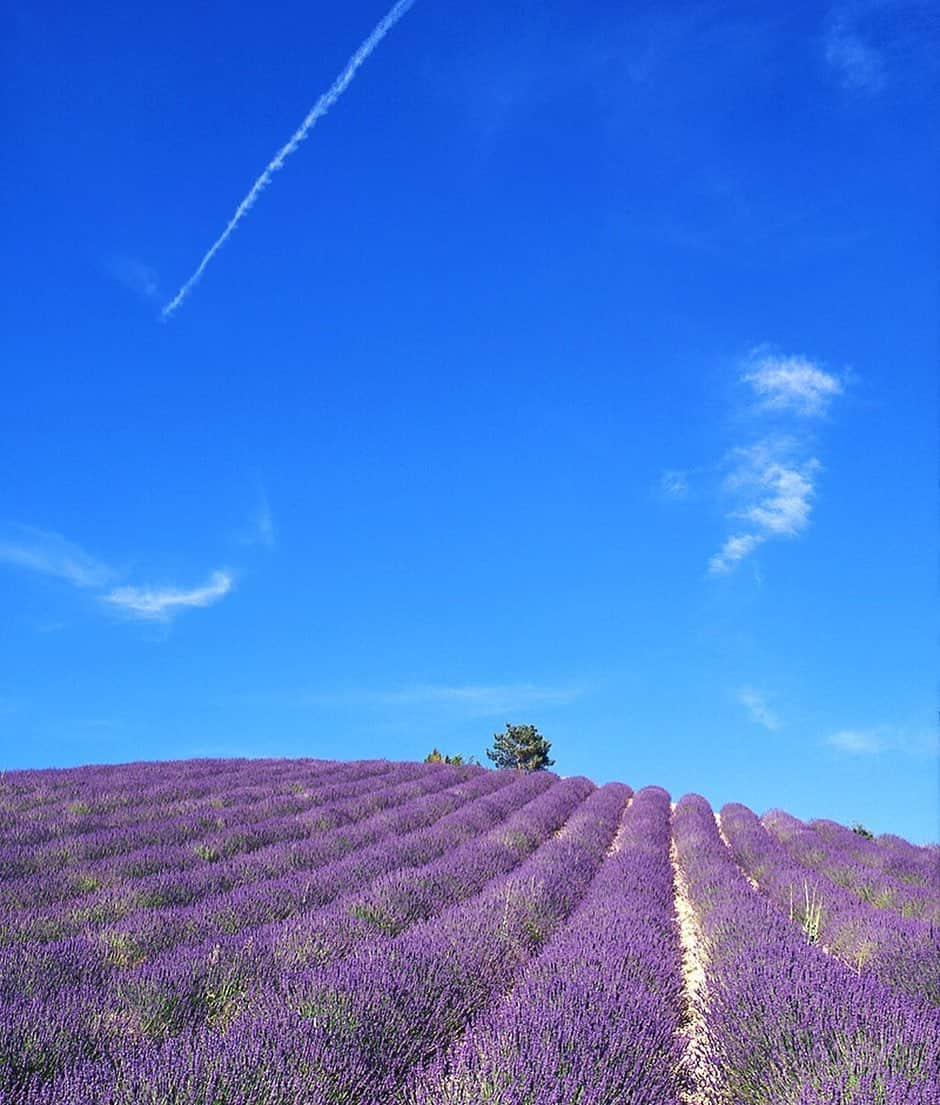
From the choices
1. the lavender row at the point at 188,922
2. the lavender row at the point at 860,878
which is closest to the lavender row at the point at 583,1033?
the lavender row at the point at 188,922

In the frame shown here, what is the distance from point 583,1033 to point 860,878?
5.80 metres

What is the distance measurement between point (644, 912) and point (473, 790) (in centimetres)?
A: 690

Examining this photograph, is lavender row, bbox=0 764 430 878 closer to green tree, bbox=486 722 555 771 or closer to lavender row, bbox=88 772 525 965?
lavender row, bbox=88 772 525 965

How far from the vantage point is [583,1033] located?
2619 millimetres

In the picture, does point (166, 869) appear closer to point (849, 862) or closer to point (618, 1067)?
point (618, 1067)

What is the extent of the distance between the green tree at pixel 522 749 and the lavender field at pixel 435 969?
1455cm

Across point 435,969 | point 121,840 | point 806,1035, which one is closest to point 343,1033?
point 435,969

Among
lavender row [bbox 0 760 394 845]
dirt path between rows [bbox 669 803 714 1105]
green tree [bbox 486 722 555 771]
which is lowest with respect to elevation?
dirt path between rows [bbox 669 803 714 1105]

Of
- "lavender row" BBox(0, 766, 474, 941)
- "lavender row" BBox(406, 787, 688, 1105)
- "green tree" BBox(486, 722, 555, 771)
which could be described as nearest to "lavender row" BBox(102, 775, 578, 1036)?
"lavender row" BBox(0, 766, 474, 941)

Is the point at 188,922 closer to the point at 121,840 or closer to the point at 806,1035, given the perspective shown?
the point at 121,840

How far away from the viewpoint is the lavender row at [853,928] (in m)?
3.98

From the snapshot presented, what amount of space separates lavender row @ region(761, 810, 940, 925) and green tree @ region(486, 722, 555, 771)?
1207cm

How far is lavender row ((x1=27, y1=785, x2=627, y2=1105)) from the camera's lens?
2191 millimetres

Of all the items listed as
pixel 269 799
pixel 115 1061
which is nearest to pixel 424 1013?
pixel 115 1061
